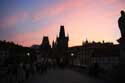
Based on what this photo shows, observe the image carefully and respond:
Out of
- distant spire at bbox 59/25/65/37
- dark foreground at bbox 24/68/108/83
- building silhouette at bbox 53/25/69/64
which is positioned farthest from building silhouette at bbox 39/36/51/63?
dark foreground at bbox 24/68/108/83

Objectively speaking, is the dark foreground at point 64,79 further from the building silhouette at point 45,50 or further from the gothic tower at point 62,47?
the building silhouette at point 45,50

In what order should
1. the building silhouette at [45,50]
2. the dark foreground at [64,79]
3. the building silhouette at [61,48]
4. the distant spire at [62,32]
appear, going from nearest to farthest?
1. the dark foreground at [64,79]
2. the building silhouette at [61,48]
3. the building silhouette at [45,50]
4. the distant spire at [62,32]

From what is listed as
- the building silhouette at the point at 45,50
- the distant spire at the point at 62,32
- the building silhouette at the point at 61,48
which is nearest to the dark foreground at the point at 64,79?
the building silhouette at the point at 61,48

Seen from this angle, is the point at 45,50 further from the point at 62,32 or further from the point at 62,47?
the point at 62,47

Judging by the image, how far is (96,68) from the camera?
2789 centimetres

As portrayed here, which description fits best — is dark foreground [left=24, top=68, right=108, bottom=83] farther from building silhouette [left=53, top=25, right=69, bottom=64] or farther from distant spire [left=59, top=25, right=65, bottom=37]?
distant spire [left=59, top=25, right=65, bottom=37]

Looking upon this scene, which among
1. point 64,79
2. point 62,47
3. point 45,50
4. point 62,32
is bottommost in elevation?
point 64,79

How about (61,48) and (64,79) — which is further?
(61,48)

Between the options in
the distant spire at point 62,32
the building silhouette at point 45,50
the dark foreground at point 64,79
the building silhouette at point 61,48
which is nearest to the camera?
the dark foreground at point 64,79

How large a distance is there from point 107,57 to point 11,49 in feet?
171

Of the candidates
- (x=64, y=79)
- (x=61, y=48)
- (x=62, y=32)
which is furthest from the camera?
(x=62, y=32)

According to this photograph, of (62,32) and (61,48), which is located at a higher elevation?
(62,32)

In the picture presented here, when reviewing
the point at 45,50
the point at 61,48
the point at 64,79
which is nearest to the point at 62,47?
the point at 61,48

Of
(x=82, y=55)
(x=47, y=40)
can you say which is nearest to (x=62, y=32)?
(x=47, y=40)
